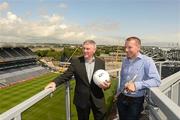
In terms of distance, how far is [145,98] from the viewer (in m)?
4.63

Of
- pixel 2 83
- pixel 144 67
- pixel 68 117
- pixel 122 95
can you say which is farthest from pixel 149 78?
pixel 2 83

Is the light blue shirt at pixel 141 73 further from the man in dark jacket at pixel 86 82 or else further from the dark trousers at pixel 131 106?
the man in dark jacket at pixel 86 82

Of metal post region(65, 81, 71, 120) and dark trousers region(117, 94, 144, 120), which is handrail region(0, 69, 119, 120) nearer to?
metal post region(65, 81, 71, 120)

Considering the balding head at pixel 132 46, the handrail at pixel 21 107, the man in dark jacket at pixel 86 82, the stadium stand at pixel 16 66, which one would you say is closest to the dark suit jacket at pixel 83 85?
the man in dark jacket at pixel 86 82

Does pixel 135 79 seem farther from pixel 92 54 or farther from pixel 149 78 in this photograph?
pixel 92 54

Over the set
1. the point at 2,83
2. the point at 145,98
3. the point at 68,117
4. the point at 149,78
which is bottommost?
the point at 2,83

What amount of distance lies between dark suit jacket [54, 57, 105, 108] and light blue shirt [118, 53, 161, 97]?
50 cm

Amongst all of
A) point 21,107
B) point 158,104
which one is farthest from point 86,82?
point 158,104

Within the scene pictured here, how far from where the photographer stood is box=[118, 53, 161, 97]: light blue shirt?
4.23 m

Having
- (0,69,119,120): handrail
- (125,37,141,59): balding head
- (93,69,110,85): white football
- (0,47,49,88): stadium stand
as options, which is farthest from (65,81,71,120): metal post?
(0,47,49,88): stadium stand

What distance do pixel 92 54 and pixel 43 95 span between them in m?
1.12

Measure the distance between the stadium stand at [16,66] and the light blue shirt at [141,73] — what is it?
5555 centimetres

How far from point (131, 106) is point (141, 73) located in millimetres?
493

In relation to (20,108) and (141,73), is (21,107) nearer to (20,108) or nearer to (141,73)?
(20,108)
